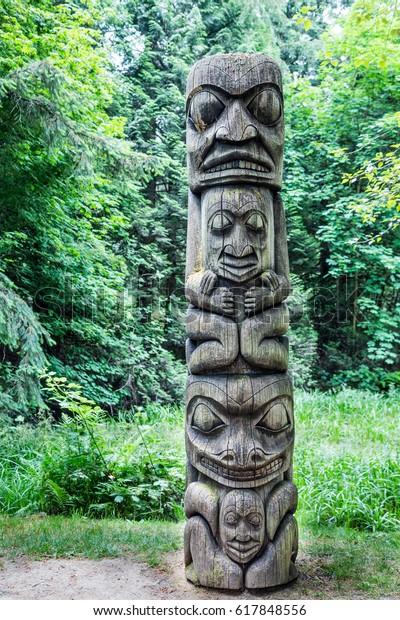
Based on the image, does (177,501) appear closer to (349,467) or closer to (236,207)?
(349,467)

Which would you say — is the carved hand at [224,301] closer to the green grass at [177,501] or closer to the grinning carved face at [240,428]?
the grinning carved face at [240,428]

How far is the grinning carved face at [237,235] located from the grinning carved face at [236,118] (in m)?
0.14

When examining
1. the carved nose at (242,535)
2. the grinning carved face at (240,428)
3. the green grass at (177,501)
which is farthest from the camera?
the green grass at (177,501)

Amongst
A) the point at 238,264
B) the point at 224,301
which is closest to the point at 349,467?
the point at 224,301

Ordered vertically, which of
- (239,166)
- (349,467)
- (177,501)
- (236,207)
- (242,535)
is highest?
(239,166)

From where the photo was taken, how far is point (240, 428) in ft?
12.4

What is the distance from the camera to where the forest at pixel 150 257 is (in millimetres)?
6129

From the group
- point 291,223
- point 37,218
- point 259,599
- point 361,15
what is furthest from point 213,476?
point 291,223

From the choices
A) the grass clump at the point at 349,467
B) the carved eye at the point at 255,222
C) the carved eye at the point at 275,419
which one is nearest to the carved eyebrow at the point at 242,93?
the carved eye at the point at 255,222

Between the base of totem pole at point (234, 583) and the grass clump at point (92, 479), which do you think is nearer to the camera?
the base of totem pole at point (234, 583)

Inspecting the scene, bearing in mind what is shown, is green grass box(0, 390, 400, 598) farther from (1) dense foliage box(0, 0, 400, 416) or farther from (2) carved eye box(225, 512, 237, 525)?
(1) dense foliage box(0, 0, 400, 416)

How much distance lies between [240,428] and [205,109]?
2.37m

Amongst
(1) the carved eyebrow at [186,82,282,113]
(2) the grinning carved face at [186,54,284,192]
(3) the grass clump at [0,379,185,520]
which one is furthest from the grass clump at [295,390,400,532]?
(1) the carved eyebrow at [186,82,282,113]
